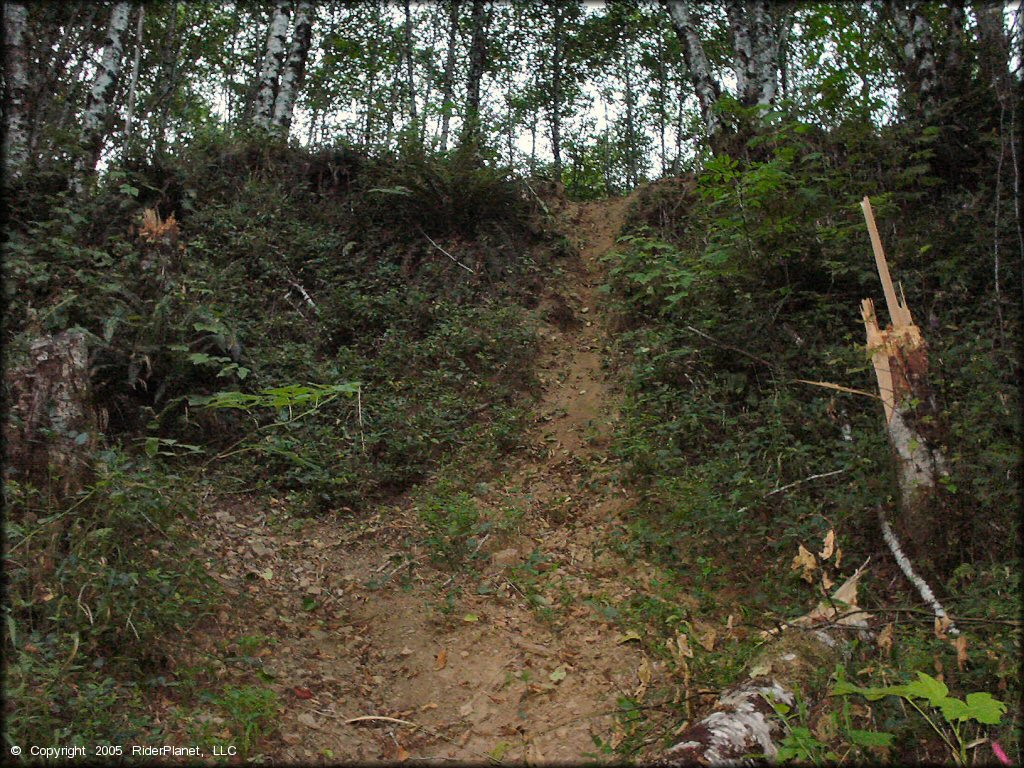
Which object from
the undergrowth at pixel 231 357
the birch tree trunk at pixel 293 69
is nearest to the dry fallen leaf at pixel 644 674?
the undergrowth at pixel 231 357

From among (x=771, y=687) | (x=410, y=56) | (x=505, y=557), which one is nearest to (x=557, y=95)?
(x=410, y=56)

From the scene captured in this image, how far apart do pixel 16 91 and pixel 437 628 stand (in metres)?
8.86

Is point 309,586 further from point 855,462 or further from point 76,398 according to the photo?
point 855,462

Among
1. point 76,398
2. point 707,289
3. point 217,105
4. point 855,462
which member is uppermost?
point 217,105

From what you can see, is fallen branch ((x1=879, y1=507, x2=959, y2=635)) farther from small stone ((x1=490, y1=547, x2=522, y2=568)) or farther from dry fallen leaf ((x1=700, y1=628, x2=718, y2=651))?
small stone ((x1=490, y1=547, x2=522, y2=568))

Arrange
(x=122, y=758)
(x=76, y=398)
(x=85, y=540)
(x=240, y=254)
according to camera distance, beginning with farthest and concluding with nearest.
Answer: (x=240, y=254) < (x=76, y=398) < (x=85, y=540) < (x=122, y=758)

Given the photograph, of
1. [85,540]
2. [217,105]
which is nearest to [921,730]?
[85,540]

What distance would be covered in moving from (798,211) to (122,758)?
24.0 feet

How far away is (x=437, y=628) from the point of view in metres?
5.12

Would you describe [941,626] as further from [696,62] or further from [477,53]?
[477,53]

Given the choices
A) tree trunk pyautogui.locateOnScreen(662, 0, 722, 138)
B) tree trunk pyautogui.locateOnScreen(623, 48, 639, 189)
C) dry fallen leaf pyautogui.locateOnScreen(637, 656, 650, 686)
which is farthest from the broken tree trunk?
tree trunk pyautogui.locateOnScreen(623, 48, 639, 189)

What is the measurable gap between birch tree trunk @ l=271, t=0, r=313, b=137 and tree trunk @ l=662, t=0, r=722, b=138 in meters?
6.36

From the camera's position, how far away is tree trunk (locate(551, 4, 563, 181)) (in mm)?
18156

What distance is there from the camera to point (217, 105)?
78.3ft
